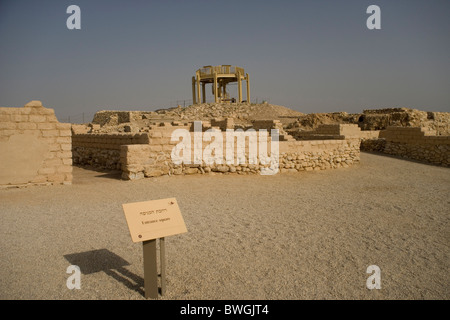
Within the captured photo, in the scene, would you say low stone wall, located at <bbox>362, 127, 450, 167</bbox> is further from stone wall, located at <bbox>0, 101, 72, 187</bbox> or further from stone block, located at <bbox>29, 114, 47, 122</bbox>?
stone block, located at <bbox>29, 114, 47, 122</bbox>

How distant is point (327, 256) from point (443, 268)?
143cm

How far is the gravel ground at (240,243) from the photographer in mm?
Answer: 3555

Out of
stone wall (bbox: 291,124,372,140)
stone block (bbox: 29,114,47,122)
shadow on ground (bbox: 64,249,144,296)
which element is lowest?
shadow on ground (bbox: 64,249,144,296)

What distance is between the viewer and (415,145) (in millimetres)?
14945

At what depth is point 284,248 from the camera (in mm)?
4617

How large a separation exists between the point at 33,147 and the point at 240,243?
6.48 metres

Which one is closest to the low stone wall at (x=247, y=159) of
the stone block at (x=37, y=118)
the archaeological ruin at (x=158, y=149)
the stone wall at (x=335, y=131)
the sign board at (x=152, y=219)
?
the archaeological ruin at (x=158, y=149)

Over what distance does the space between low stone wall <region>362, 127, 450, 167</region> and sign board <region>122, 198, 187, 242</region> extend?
13948 millimetres

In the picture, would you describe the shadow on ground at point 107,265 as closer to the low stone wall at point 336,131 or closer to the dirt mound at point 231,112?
the low stone wall at point 336,131

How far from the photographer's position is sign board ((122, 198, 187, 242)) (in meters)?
3.19

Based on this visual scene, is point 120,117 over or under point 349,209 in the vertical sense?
over

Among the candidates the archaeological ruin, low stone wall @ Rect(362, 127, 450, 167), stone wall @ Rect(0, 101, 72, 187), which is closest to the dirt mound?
the archaeological ruin
